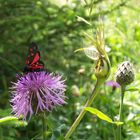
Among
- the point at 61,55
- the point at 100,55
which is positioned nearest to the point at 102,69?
the point at 100,55

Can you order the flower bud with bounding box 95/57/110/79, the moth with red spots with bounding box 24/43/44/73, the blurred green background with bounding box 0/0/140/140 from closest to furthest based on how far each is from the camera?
1. the flower bud with bounding box 95/57/110/79
2. the moth with red spots with bounding box 24/43/44/73
3. the blurred green background with bounding box 0/0/140/140

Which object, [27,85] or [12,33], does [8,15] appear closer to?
[12,33]

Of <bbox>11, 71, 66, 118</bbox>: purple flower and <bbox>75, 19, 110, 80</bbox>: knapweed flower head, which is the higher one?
<bbox>75, 19, 110, 80</bbox>: knapweed flower head

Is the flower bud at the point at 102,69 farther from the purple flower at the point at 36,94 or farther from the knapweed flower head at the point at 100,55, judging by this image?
the purple flower at the point at 36,94

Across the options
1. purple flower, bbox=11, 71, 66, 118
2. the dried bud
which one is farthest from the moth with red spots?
the dried bud

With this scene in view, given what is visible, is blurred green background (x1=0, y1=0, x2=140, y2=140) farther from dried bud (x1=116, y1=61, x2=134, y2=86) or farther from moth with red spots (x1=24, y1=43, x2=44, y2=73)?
moth with red spots (x1=24, y1=43, x2=44, y2=73)

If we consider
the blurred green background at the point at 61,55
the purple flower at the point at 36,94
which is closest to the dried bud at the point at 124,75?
the purple flower at the point at 36,94

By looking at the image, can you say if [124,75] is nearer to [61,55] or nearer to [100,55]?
[100,55]
